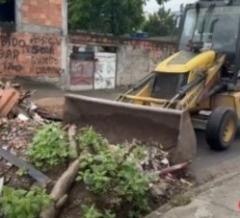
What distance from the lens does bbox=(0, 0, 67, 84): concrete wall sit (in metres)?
20.0

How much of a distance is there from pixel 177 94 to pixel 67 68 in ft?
41.9

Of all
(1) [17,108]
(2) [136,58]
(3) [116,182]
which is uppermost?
(3) [116,182]

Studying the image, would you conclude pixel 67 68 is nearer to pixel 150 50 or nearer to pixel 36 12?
pixel 36 12

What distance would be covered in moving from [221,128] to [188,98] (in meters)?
0.83

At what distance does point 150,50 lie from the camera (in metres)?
25.9

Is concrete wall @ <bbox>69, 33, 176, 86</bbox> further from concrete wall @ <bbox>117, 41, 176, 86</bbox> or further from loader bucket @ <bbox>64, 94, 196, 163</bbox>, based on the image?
loader bucket @ <bbox>64, 94, 196, 163</bbox>

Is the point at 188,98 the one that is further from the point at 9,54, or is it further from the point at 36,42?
the point at 36,42

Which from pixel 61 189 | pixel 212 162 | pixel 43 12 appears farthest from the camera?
pixel 43 12

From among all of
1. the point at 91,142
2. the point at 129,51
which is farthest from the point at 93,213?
the point at 129,51

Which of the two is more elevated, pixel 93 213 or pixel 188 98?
pixel 188 98

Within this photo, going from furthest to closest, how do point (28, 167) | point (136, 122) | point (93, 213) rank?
1. point (136, 122)
2. point (28, 167)
3. point (93, 213)

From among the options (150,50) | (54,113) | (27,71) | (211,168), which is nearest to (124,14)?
(150,50)

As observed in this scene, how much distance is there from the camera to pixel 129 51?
24672 mm

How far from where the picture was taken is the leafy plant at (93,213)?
5.46m
